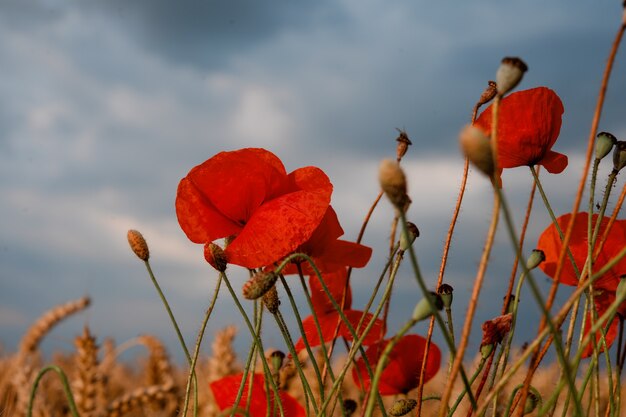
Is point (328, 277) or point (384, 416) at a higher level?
point (328, 277)

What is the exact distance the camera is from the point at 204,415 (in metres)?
2.13

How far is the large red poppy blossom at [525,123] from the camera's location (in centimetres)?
100

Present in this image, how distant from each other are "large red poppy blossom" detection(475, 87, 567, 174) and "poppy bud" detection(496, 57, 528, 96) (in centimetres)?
34

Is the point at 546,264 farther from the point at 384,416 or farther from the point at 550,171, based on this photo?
the point at 384,416

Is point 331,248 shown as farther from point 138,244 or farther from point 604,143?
point 604,143

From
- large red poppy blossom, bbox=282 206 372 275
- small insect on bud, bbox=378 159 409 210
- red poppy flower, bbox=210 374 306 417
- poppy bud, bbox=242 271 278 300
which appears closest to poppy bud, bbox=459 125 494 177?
small insect on bud, bbox=378 159 409 210

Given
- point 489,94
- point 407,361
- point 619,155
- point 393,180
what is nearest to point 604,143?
point 619,155

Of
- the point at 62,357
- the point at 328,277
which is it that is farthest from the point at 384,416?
the point at 62,357

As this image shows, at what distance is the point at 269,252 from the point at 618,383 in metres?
0.51

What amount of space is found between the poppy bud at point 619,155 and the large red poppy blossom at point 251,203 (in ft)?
1.29

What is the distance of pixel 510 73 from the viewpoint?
63 cm

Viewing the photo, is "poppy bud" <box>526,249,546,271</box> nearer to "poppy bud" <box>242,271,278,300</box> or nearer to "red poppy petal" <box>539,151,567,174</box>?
"red poppy petal" <box>539,151,567,174</box>

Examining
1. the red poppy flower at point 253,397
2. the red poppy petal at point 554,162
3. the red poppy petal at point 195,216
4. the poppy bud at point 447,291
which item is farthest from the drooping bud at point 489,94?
the red poppy flower at point 253,397

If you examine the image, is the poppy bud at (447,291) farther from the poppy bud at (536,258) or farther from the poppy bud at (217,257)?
the poppy bud at (217,257)
